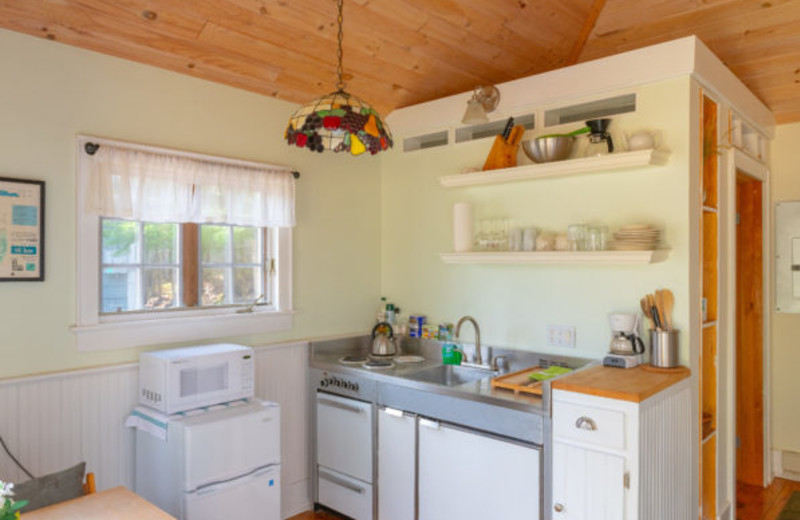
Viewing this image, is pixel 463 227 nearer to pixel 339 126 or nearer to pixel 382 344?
pixel 382 344

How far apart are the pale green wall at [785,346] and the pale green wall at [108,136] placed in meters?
2.93

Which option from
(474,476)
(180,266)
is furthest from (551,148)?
(180,266)

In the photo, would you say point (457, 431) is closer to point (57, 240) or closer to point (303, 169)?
point (303, 169)

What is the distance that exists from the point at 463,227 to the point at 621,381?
1.30m

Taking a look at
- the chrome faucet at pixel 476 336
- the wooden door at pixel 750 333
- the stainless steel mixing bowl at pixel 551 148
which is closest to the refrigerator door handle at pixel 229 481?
the chrome faucet at pixel 476 336

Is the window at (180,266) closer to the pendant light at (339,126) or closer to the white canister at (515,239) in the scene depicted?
the pendant light at (339,126)

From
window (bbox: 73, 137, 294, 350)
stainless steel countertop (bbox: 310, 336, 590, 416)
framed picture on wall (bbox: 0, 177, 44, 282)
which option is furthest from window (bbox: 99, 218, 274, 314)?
stainless steel countertop (bbox: 310, 336, 590, 416)

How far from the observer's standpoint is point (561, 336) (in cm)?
312

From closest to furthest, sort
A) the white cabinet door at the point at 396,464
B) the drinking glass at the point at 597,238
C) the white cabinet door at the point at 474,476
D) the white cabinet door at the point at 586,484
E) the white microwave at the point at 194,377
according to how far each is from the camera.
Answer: the white cabinet door at the point at 586,484 < the white cabinet door at the point at 474,476 < the white microwave at the point at 194,377 < the drinking glass at the point at 597,238 < the white cabinet door at the point at 396,464

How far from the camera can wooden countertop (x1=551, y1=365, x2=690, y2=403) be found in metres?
2.25

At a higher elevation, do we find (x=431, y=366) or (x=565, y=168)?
(x=565, y=168)

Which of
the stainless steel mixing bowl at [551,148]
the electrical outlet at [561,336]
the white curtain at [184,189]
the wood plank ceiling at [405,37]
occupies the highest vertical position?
the wood plank ceiling at [405,37]

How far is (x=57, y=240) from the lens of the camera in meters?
2.58

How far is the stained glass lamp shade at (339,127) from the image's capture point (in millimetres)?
1938
